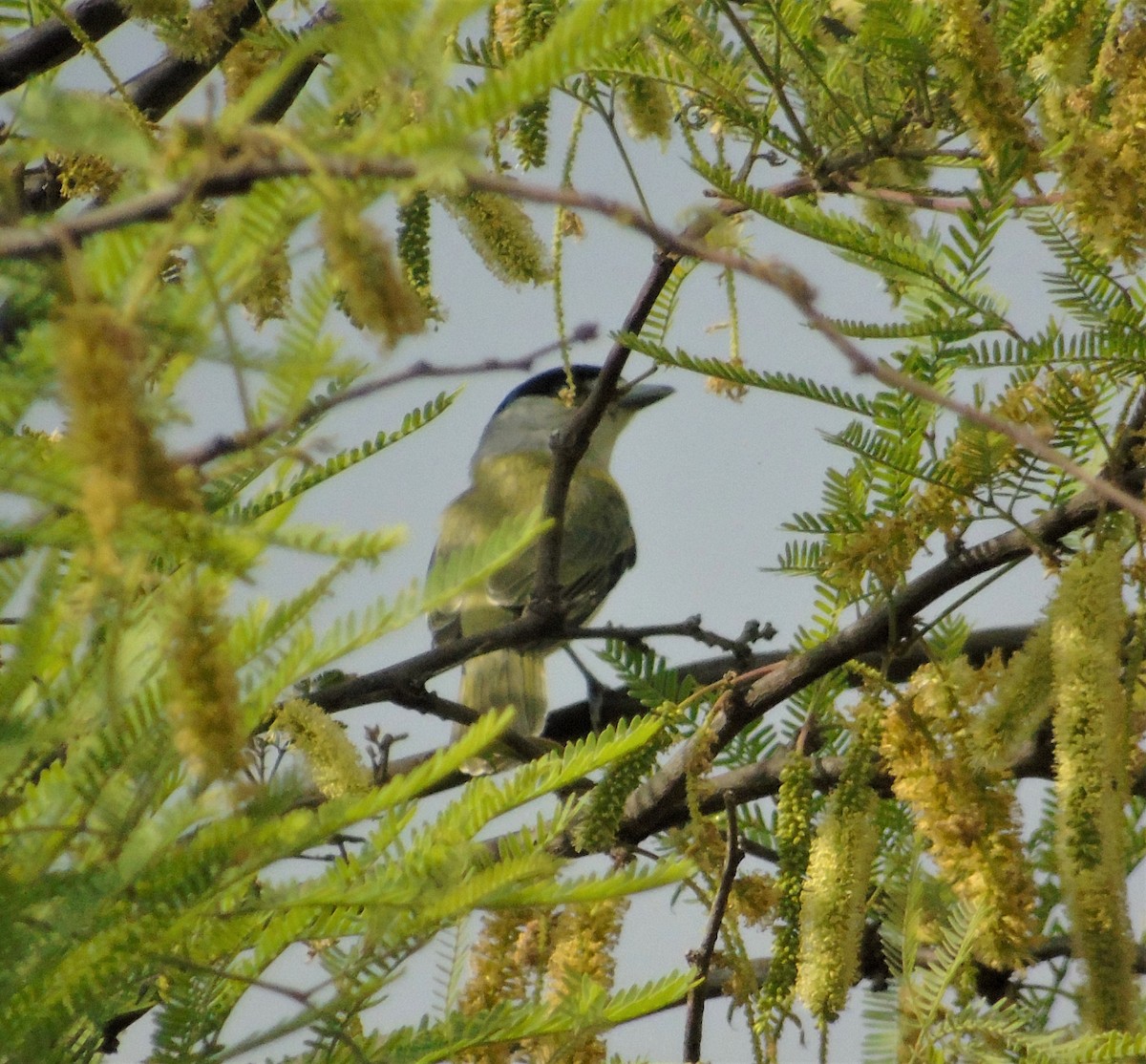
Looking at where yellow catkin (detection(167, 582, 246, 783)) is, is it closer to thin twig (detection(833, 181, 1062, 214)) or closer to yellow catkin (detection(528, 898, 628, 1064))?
yellow catkin (detection(528, 898, 628, 1064))

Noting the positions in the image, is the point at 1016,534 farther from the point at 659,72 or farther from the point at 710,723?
the point at 659,72

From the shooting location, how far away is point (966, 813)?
186 centimetres

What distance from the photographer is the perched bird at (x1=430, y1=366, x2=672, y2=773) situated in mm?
5223

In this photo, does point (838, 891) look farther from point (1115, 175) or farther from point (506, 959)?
point (1115, 175)

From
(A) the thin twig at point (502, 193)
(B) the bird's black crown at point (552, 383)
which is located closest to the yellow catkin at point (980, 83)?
(A) the thin twig at point (502, 193)

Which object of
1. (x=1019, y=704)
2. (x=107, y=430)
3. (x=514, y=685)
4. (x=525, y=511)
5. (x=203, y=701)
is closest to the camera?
(x=107, y=430)

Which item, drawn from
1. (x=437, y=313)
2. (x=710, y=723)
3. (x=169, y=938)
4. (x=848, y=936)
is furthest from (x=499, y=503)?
(x=169, y=938)

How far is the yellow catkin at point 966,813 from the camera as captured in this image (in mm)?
1812

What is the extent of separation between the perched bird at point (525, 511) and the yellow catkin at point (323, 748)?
2377mm

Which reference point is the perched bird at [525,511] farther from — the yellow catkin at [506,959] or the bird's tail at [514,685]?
the yellow catkin at [506,959]

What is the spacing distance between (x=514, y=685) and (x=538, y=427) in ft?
7.45

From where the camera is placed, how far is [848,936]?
6.12 ft

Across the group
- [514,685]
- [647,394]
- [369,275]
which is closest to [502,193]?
[369,275]

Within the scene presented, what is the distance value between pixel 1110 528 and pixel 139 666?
1.41 meters
